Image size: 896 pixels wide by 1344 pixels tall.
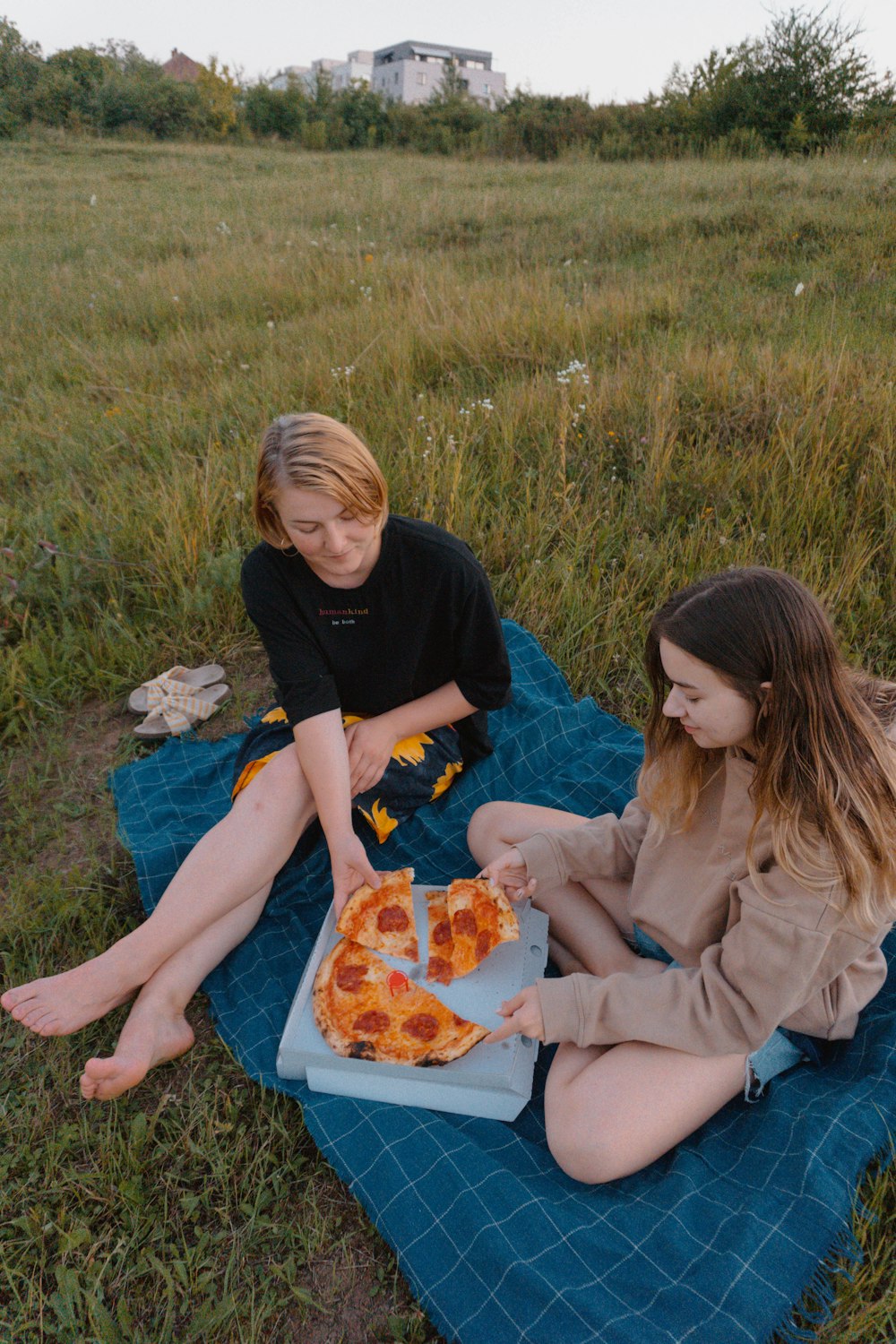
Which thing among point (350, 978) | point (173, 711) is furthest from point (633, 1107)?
point (173, 711)

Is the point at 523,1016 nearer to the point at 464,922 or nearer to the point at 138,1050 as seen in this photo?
the point at 464,922

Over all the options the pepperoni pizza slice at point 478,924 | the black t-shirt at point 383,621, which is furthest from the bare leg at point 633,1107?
the black t-shirt at point 383,621

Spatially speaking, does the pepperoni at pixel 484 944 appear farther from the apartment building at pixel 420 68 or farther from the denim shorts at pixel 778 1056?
the apartment building at pixel 420 68

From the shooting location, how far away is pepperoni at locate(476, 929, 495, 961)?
7.38 ft

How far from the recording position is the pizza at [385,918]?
2.32 meters

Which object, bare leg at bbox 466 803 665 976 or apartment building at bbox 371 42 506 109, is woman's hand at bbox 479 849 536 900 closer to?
bare leg at bbox 466 803 665 976

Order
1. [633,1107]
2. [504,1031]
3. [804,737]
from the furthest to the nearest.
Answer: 1. [504,1031]
2. [633,1107]
3. [804,737]

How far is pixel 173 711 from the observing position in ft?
11.3

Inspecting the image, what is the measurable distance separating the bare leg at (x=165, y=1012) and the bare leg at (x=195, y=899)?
0.14 feet

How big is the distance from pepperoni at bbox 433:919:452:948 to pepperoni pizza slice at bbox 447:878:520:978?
6 cm

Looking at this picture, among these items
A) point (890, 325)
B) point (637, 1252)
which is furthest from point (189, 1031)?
point (890, 325)

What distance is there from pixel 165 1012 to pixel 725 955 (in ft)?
4.88

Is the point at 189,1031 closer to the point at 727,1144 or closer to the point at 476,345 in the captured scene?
the point at 727,1144

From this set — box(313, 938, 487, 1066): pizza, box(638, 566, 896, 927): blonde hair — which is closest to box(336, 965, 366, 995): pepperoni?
box(313, 938, 487, 1066): pizza
